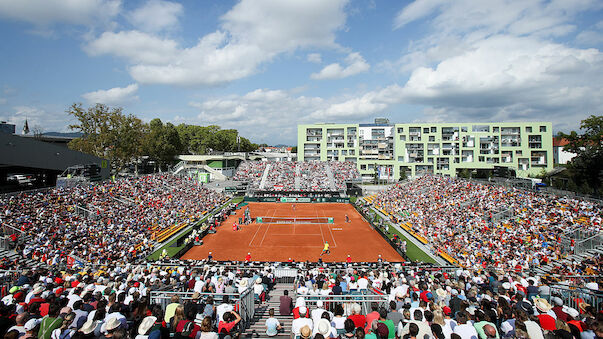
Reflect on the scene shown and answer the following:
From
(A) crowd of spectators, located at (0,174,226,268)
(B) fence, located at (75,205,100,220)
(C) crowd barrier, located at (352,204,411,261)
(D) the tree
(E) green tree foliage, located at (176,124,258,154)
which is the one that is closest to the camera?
(A) crowd of spectators, located at (0,174,226,268)

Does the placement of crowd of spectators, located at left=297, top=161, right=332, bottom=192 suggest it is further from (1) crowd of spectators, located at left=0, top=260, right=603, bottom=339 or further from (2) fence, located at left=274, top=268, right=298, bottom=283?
(1) crowd of spectators, located at left=0, top=260, right=603, bottom=339

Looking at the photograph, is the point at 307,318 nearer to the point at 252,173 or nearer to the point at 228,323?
the point at 228,323

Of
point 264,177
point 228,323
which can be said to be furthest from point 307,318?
point 264,177

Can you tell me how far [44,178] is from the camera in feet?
123

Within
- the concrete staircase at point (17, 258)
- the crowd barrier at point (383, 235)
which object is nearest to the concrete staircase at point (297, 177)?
the crowd barrier at point (383, 235)

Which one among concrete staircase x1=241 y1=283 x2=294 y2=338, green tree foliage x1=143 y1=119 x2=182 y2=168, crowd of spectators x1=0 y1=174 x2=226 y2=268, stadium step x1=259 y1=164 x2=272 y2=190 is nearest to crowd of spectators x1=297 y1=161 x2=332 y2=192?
stadium step x1=259 y1=164 x2=272 y2=190

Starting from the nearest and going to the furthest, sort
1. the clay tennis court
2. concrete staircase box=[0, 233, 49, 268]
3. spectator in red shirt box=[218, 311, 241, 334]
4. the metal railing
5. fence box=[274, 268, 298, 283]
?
1. spectator in red shirt box=[218, 311, 241, 334]
2. concrete staircase box=[0, 233, 49, 268]
3. fence box=[274, 268, 298, 283]
4. the metal railing
5. the clay tennis court

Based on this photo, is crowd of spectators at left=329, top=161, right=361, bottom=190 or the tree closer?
the tree

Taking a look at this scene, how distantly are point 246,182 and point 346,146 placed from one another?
98.8 feet

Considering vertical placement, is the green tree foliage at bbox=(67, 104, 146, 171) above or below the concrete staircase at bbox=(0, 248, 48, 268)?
above

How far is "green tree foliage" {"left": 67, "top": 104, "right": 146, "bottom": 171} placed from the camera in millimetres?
48344

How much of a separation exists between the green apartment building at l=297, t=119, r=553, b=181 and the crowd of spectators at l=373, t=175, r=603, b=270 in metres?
24.7

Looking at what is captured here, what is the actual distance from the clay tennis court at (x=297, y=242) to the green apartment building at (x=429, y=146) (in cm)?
2632

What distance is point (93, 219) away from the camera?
81.9ft
